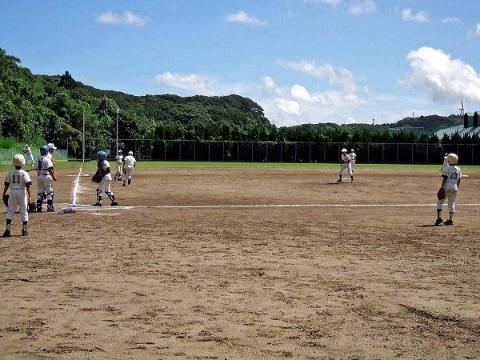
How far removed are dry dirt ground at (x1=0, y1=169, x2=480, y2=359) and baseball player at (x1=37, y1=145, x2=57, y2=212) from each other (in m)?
2.79

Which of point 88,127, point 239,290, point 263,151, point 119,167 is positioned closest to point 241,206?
point 239,290

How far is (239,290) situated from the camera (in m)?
8.65

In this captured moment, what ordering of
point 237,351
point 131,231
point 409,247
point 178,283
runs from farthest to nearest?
1. point 131,231
2. point 409,247
3. point 178,283
4. point 237,351

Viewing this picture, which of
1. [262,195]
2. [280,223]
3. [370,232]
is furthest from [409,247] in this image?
[262,195]

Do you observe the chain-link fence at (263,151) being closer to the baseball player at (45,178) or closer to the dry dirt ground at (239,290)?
the baseball player at (45,178)

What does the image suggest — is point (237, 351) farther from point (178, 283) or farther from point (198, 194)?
point (198, 194)

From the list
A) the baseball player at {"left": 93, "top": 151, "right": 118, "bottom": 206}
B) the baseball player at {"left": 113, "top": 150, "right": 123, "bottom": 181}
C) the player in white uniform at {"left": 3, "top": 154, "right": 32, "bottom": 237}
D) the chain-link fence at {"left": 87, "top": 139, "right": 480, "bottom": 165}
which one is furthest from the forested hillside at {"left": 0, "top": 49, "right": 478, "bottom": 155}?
the player in white uniform at {"left": 3, "top": 154, "right": 32, "bottom": 237}

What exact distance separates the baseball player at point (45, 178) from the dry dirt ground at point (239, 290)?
2.79m

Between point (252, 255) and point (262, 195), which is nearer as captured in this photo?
point (252, 255)

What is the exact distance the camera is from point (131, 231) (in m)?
14.9

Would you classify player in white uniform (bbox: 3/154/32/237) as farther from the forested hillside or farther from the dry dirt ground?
the forested hillside

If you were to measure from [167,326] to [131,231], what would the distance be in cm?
818

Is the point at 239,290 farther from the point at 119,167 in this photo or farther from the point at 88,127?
the point at 88,127

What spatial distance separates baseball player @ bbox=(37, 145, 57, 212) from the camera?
1905cm
